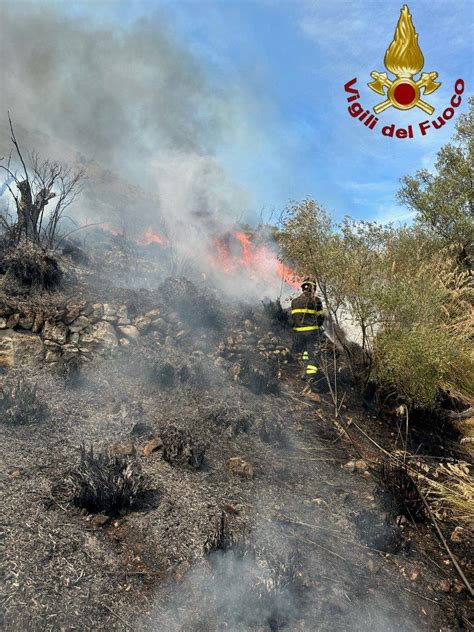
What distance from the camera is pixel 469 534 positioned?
12.8 feet

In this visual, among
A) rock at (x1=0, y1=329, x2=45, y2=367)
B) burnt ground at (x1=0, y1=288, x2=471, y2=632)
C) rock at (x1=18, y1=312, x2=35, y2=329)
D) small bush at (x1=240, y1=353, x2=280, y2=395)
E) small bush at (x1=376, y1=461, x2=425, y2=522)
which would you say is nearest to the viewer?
burnt ground at (x1=0, y1=288, x2=471, y2=632)

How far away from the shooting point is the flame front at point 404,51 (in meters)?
6.63

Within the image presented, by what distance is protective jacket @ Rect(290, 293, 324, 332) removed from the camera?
7691mm

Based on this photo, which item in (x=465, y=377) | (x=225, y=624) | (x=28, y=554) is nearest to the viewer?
(x=225, y=624)

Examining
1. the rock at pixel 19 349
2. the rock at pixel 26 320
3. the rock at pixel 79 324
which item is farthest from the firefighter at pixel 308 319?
the rock at pixel 26 320

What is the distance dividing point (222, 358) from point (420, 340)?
3409 millimetres

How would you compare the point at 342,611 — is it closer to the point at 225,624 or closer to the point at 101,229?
the point at 225,624

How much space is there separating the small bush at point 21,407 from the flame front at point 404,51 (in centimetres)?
744

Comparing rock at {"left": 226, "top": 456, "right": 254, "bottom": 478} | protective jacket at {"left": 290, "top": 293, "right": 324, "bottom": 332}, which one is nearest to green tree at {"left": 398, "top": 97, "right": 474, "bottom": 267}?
protective jacket at {"left": 290, "top": 293, "right": 324, "bottom": 332}

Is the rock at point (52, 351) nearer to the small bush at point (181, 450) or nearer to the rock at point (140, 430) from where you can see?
the rock at point (140, 430)

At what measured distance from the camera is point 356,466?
488cm

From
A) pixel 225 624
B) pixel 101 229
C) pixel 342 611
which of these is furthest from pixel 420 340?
pixel 101 229

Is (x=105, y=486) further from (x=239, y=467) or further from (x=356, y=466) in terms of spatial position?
(x=356, y=466)

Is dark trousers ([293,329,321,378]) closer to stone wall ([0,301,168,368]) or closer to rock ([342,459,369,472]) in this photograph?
rock ([342,459,369,472])
